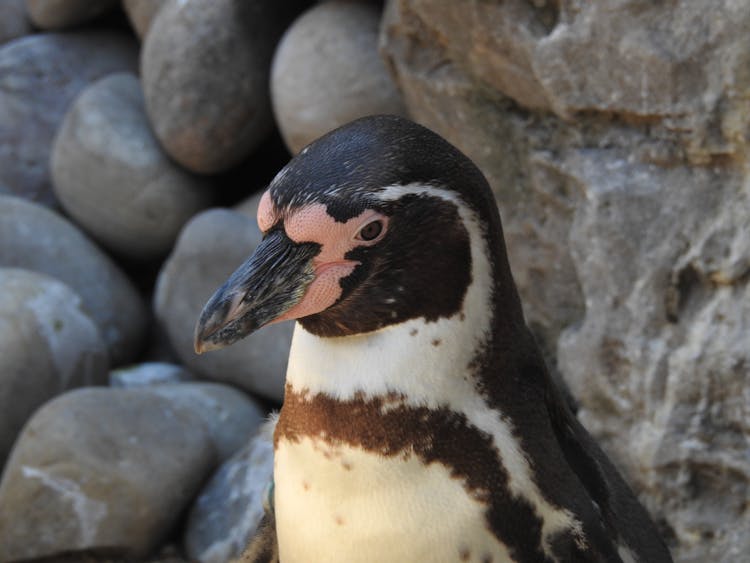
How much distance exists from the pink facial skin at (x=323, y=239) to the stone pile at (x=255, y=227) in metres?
0.68

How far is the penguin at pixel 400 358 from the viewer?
0.90m

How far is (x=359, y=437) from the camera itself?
0.93 m

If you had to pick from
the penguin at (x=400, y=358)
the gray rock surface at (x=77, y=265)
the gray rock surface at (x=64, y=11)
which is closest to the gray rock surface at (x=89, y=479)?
the gray rock surface at (x=77, y=265)

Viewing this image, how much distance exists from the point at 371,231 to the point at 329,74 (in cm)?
141

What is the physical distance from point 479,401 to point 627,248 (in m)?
0.65

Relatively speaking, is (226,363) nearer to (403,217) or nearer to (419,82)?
(419,82)

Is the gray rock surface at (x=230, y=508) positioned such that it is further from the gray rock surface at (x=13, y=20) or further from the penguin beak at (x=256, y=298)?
the gray rock surface at (x=13, y=20)

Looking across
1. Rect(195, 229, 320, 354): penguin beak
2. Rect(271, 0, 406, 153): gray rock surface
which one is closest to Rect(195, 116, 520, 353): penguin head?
Rect(195, 229, 320, 354): penguin beak

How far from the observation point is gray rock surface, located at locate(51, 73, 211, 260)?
2.67 metres

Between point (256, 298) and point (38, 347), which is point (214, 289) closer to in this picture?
point (38, 347)

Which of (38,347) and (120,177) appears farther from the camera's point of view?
(120,177)

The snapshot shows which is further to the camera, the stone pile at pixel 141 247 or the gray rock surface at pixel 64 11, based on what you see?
the gray rock surface at pixel 64 11

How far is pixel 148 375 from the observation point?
8.41 ft

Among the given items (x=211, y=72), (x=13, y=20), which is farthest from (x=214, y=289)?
(x=13, y=20)
